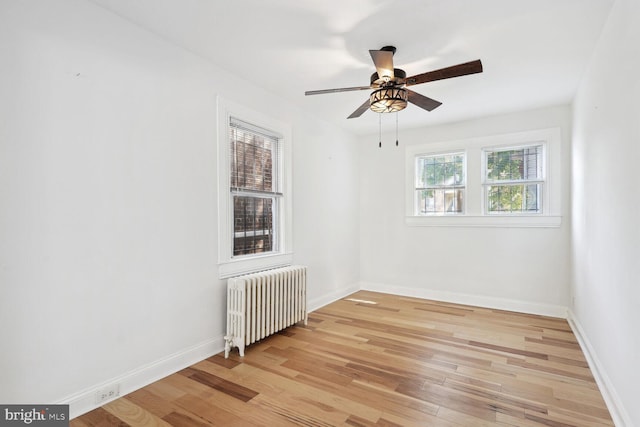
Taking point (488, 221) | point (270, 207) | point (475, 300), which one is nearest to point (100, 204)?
point (270, 207)

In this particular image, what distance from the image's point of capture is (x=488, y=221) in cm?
464

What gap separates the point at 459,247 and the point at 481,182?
975mm

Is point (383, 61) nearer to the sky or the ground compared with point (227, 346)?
nearer to the sky

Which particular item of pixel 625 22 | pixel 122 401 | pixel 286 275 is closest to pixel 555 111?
pixel 625 22

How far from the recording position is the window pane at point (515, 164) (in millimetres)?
4422

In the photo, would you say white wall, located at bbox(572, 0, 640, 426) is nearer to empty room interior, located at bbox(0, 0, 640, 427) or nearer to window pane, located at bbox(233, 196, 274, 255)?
empty room interior, located at bbox(0, 0, 640, 427)

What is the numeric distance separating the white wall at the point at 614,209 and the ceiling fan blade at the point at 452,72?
78cm

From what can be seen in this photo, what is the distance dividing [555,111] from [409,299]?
3.15 metres

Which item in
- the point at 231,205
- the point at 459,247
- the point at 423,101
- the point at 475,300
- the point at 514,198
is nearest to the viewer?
the point at 423,101

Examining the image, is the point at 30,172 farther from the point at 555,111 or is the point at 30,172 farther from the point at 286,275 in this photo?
the point at 555,111

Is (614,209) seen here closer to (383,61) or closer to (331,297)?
(383,61)

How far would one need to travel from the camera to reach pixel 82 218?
216cm

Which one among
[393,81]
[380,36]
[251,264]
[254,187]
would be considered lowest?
[251,264]

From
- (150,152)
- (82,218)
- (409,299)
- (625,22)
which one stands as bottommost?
(409,299)
